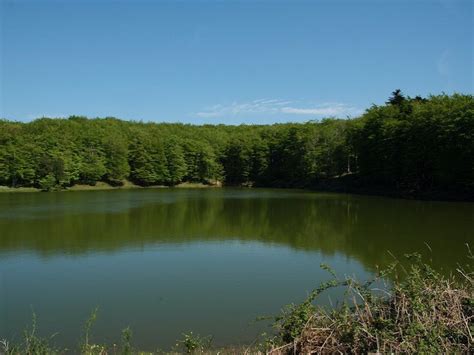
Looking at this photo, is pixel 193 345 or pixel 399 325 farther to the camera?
pixel 193 345

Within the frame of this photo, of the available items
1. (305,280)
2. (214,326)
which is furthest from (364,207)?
(214,326)

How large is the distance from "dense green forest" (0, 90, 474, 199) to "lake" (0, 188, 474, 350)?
16556 mm

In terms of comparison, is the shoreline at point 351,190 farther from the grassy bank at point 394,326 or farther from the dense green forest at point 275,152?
the grassy bank at point 394,326

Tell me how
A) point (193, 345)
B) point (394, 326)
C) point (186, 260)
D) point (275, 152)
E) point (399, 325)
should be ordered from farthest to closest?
point (275, 152) < point (186, 260) < point (193, 345) < point (394, 326) < point (399, 325)

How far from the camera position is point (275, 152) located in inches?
3595

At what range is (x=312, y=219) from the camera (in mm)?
34875

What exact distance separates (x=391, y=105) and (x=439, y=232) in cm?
4528

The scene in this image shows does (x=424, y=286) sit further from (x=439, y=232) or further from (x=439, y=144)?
(x=439, y=144)

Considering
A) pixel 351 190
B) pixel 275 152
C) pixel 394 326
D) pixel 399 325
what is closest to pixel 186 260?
pixel 394 326

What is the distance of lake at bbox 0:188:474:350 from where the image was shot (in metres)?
12.3

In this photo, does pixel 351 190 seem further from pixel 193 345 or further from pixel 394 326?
pixel 394 326

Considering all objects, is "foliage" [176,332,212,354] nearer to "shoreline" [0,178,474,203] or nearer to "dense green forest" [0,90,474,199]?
"shoreline" [0,178,474,203]

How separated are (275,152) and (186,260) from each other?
7193 cm

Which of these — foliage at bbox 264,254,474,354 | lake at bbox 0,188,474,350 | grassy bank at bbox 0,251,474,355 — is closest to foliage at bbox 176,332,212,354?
lake at bbox 0,188,474,350
